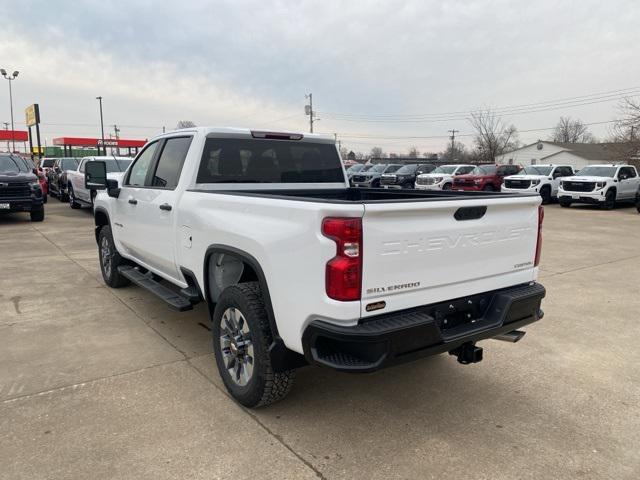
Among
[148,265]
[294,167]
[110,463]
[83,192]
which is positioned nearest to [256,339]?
[110,463]

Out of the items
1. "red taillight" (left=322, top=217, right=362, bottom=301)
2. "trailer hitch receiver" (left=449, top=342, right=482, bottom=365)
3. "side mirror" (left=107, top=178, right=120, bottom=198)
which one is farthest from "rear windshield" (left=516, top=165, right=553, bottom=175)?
"red taillight" (left=322, top=217, right=362, bottom=301)

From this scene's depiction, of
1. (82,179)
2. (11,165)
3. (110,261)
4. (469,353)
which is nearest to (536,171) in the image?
(82,179)

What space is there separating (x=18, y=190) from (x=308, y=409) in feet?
40.3

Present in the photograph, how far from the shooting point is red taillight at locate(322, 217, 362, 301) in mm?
2541

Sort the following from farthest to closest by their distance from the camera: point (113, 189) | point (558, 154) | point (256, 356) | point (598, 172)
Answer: point (558, 154)
point (598, 172)
point (113, 189)
point (256, 356)

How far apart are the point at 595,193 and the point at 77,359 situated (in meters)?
19.2

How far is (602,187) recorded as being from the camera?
18.6 metres

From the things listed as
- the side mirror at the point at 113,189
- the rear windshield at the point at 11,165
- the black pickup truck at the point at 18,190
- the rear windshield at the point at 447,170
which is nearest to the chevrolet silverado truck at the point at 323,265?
the side mirror at the point at 113,189

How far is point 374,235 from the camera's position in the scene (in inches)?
102

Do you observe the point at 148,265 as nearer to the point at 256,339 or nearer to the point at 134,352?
the point at 134,352

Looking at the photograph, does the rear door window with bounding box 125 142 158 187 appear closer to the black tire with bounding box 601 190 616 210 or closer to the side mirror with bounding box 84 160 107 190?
the side mirror with bounding box 84 160 107 190

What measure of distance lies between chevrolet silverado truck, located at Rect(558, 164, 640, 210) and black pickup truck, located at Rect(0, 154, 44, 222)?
18012 millimetres

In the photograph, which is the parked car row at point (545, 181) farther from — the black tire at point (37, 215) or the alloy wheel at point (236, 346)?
the alloy wheel at point (236, 346)

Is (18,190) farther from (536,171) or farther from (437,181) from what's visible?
(536,171)
